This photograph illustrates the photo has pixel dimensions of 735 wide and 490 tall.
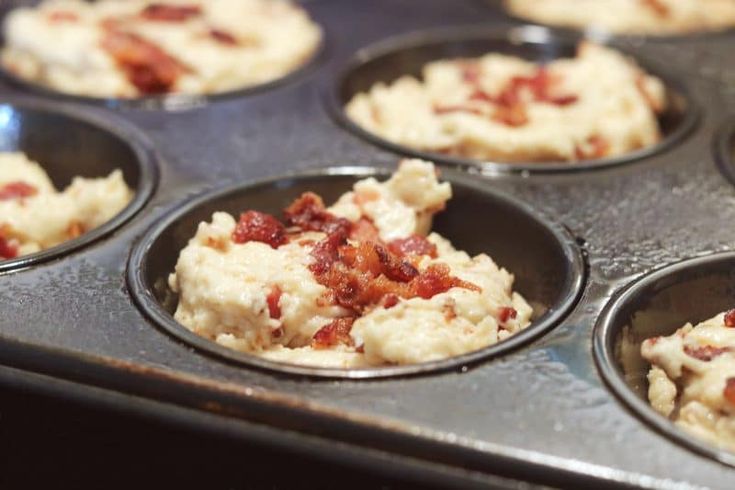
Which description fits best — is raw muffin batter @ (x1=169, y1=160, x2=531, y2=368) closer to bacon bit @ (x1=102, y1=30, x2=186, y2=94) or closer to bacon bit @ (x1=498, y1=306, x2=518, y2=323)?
bacon bit @ (x1=498, y1=306, x2=518, y2=323)

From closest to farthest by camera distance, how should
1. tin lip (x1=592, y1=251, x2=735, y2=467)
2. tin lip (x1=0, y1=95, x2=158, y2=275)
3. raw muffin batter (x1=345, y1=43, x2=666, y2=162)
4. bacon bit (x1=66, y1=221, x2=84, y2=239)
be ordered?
tin lip (x1=592, y1=251, x2=735, y2=467) → tin lip (x1=0, y1=95, x2=158, y2=275) → bacon bit (x1=66, y1=221, x2=84, y2=239) → raw muffin batter (x1=345, y1=43, x2=666, y2=162)

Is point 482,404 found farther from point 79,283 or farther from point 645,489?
point 79,283

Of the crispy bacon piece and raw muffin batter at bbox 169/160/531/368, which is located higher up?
the crispy bacon piece

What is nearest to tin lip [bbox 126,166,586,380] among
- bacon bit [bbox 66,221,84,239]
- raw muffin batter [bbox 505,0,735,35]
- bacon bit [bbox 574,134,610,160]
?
bacon bit [bbox 66,221,84,239]

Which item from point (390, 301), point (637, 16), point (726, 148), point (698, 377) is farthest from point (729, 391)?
point (637, 16)

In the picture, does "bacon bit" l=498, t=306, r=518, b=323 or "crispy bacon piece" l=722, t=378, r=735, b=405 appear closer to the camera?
"crispy bacon piece" l=722, t=378, r=735, b=405

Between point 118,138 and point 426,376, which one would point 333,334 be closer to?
point 426,376

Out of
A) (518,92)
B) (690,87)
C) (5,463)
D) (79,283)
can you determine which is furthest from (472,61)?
(5,463)
